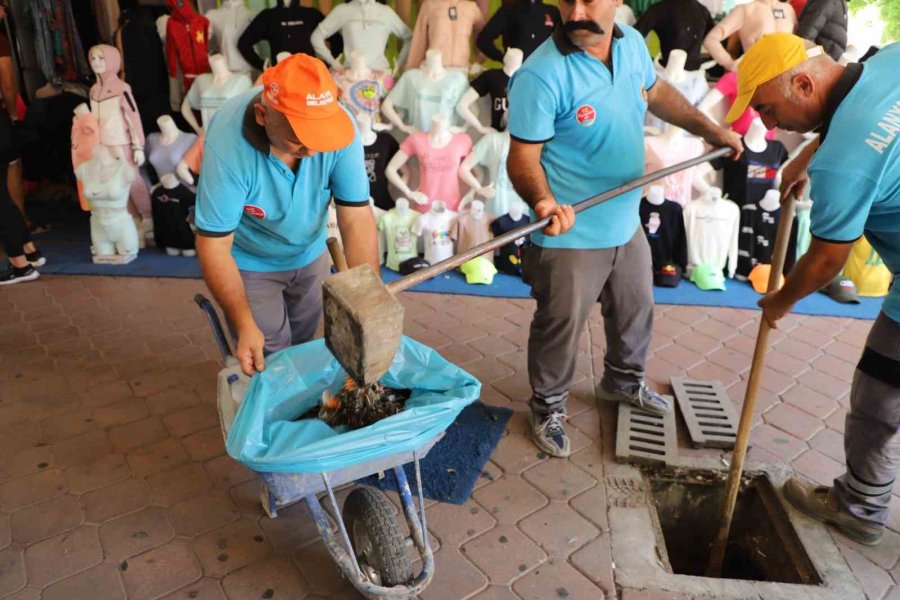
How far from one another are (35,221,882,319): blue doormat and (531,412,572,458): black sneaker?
5.59 feet

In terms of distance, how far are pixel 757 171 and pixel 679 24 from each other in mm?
1336

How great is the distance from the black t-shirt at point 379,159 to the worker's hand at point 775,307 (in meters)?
3.94

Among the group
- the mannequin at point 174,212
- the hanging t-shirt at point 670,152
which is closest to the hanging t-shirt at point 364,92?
the mannequin at point 174,212

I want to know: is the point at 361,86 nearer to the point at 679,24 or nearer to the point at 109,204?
the point at 109,204

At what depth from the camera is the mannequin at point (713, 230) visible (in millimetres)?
5043

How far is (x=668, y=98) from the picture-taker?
295cm

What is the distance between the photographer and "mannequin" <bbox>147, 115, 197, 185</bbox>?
592cm

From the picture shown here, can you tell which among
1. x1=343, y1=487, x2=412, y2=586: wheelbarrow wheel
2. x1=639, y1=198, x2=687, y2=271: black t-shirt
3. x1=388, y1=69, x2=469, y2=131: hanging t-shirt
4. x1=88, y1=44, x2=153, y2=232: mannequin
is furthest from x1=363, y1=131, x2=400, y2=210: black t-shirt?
x1=343, y1=487, x2=412, y2=586: wheelbarrow wheel

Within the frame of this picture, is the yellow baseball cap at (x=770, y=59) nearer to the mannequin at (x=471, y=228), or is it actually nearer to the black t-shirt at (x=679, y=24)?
the mannequin at (x=471, y=228)

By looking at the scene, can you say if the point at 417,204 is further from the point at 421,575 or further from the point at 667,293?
the point at 421,575

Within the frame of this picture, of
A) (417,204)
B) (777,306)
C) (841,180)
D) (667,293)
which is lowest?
(667,293)

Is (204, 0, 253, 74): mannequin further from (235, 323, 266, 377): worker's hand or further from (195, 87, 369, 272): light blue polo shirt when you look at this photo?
(235, 323, 266, 377): worker's hand

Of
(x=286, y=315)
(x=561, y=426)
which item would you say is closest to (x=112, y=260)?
(x=286, y=315)

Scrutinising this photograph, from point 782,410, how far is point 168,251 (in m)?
5.10
